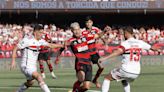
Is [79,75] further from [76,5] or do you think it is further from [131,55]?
[76,5]

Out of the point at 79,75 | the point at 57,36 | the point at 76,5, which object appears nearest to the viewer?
the point at 79,75

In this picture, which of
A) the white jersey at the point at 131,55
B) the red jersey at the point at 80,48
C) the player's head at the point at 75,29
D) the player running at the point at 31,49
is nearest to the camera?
the white jersey at the point at 131,55

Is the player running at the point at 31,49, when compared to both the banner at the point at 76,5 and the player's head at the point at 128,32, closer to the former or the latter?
the player's head at the point at 128,32

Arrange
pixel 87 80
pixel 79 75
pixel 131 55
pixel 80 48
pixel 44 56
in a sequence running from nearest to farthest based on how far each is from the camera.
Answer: pixel 131 55
pixel 87 80
pixel 79 75
pixel 80 48
pixel 44 56

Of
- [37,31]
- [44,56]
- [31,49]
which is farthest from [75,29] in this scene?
[44,56]

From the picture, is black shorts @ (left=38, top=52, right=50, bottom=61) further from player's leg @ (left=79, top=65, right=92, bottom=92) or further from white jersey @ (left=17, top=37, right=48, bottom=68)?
white jersey @ (left=17, top=37, right=48, bottom=68)

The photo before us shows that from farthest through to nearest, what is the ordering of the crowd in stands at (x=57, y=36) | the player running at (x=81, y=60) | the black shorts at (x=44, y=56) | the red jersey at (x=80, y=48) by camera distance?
the crowd in stands at (x=57, y=36) < the black shorts at (x=44, y=56) < the red jersey at (x=80, y=48) < the player running at (x=81, y=60)

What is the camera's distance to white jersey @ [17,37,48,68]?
16.2 meters

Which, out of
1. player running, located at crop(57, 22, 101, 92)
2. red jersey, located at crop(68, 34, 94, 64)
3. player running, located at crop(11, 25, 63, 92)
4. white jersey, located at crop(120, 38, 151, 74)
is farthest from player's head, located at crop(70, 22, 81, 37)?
white jersey, located at crop(120, 38, 151, 74)

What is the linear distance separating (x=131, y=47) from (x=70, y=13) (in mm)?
30543

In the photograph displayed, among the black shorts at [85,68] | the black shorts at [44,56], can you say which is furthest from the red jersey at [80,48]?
the black shorts at [44,56]

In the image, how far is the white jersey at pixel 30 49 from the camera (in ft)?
53.0

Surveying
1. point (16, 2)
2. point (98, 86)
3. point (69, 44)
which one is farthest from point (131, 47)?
point (16, 2)

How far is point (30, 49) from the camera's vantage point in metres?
16.2
